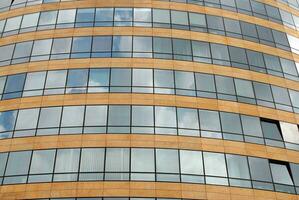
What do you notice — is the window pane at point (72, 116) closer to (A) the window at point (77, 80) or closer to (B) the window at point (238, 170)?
(A) the window at point (77, 80)

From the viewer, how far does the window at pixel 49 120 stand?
1067 inches

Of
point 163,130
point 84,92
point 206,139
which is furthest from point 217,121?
point 84,92

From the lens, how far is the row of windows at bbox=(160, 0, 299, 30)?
115 feet

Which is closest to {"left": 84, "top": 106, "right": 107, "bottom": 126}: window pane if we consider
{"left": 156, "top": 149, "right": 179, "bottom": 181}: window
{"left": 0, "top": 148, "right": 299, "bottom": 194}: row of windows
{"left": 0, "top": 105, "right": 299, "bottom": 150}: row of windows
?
{"left": 0, "top": 105, "right": 299, "bottom": 150}: row of windows

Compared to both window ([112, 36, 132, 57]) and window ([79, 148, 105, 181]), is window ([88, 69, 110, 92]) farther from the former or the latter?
window ([79, 148, 105, 181])

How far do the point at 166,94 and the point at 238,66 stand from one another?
722 centimetres

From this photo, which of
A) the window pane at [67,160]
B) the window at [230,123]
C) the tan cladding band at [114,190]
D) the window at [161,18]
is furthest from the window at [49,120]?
the window at [230,123]

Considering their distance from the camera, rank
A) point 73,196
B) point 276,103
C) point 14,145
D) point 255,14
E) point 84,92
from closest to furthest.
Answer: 1. point 73,196
2. point 14,145
3. point 84,92
4. point 276,103
5. point 255,14

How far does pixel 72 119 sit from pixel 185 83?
908 centimetres

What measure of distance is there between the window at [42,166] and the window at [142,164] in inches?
217

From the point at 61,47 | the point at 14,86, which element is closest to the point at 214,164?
the point at 61,47

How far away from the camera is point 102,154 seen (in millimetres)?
25812

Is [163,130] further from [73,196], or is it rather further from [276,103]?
[276,103]

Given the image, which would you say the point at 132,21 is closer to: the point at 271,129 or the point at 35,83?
the point at 35,83
